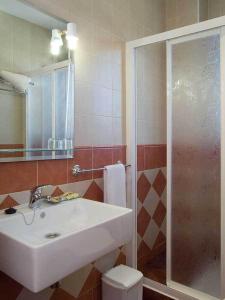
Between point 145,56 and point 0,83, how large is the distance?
1375mm

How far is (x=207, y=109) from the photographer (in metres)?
1.78

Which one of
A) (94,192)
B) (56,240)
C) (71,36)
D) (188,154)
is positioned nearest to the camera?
(56,240)

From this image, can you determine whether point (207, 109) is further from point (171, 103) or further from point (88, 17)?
point (88, 17)

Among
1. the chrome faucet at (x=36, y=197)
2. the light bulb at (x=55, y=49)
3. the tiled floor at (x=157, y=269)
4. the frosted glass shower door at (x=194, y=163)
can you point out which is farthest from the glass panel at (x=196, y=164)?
the chrome faucet at (x=36, y=197)

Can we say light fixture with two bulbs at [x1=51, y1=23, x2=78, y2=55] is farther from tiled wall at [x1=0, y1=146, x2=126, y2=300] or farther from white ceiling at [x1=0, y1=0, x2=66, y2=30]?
tiled wall at [x1=0, y1=146, x2=126, y2=300]

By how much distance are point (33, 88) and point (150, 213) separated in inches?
60.0

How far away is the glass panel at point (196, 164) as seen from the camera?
69.5 inches

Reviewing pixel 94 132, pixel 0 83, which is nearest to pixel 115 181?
pixel 94 132

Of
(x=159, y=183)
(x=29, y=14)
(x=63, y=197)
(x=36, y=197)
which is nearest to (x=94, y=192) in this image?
(x=63, y=197)

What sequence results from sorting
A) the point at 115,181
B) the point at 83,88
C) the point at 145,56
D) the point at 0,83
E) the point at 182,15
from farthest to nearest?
the point at 182,15
the point at 145,56
the point at 115,181
the point at 83,88
the point at 0,83

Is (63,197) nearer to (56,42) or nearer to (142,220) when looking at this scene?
(56,42)

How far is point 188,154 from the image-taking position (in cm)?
189

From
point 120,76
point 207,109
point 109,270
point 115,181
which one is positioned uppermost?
point 120,76

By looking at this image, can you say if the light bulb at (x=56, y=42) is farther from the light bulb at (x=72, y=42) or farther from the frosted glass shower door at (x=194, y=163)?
the frosted glass shower door at (x=194, y=163)
